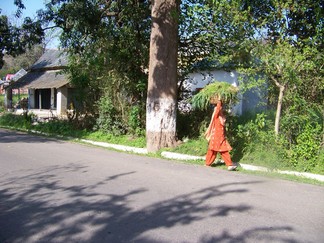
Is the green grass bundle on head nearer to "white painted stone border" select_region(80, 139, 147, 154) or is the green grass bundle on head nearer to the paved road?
the paved road

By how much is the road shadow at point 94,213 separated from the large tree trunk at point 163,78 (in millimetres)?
4466

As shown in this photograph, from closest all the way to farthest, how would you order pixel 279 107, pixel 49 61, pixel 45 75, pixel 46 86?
1. pixel 279 107
2. pixel 46 86
3. pixel 45 75
4. pixel 49 61

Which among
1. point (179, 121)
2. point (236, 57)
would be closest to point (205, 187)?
point (236, 57)

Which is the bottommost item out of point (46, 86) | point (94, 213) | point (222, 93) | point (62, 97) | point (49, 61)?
point (94, 213)

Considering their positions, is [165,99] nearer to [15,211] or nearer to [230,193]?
[230,193]

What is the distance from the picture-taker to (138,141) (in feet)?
44.2

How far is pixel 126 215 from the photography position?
557 cm

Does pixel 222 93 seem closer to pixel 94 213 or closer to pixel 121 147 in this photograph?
pixel 121 147

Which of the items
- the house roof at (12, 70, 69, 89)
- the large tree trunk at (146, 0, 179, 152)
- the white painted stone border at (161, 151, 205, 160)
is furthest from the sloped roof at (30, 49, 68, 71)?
the white painted stone border at (161, 151, 205, 160)

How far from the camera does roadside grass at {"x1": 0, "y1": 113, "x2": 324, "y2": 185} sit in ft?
30.2

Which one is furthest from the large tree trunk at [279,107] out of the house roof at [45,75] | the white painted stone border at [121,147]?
the house roof at [45,75]

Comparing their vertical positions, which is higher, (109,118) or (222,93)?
(222,93)

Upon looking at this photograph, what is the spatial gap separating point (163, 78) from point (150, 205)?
631 centimetres

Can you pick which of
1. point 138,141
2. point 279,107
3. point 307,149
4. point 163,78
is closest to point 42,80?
point 138,141
